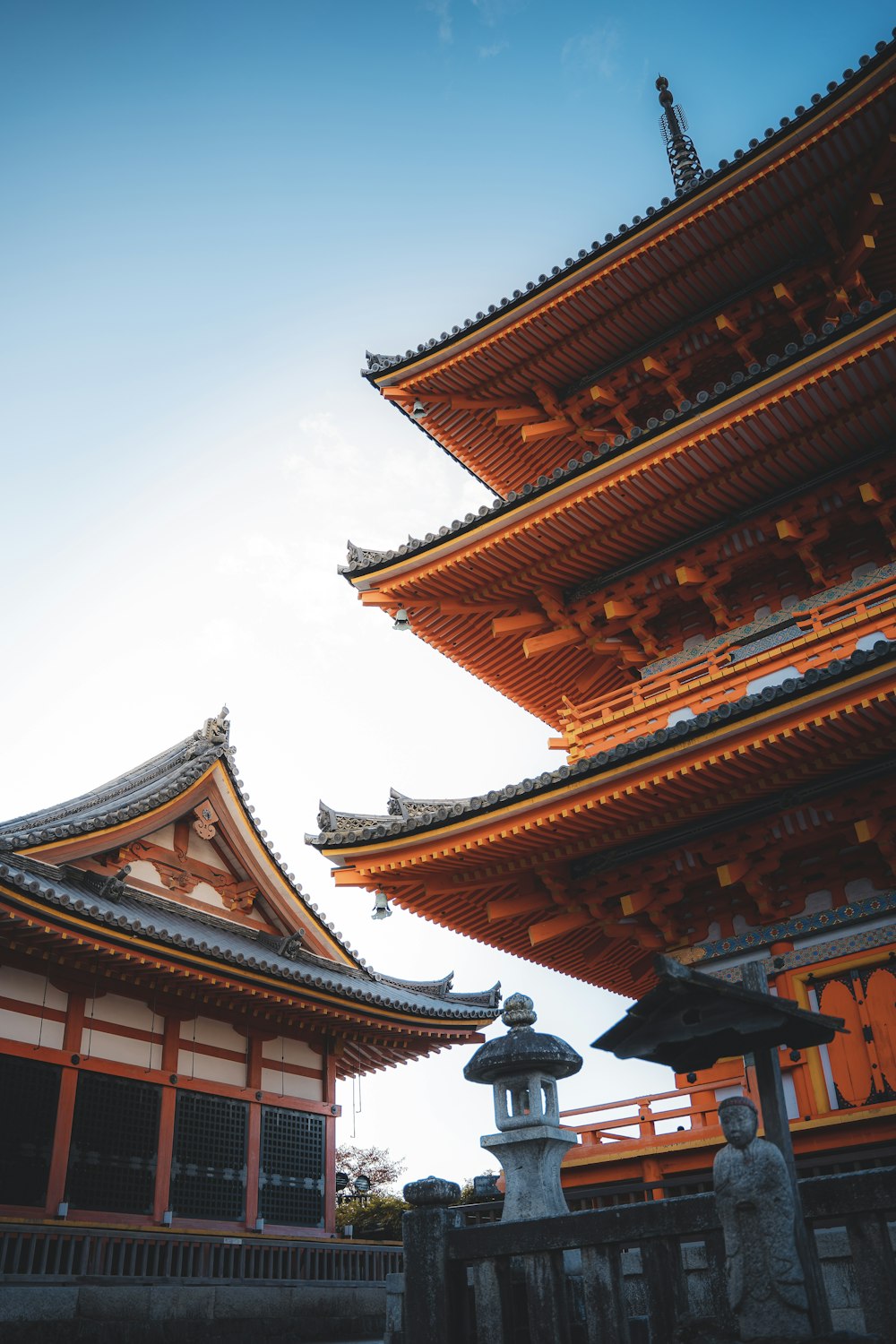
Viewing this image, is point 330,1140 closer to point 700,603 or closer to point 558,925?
point 558,925

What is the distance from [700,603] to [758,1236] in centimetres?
911

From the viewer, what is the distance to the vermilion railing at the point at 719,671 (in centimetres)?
1141

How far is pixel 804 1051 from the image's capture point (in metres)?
10.4

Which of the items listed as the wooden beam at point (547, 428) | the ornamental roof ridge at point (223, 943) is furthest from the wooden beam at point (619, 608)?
the ornamental roof ridge at point (223, 943)

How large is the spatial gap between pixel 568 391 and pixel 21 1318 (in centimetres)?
1415

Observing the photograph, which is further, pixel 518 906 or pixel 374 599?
pixel 374 599

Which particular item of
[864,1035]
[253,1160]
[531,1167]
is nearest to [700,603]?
[864,1035]

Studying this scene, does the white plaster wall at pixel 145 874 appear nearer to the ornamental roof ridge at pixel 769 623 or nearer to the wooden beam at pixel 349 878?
the wooden beam at pixel 349 878

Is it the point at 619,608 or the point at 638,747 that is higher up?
the point at 619,608

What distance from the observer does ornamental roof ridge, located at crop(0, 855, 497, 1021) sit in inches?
518

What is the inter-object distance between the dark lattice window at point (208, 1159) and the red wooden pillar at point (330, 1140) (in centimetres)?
195

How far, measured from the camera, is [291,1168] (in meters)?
16.5

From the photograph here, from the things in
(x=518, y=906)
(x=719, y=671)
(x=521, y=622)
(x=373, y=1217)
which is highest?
(x=521, y=622)

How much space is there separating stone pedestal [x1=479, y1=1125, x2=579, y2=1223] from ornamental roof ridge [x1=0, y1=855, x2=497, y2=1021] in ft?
22.0
